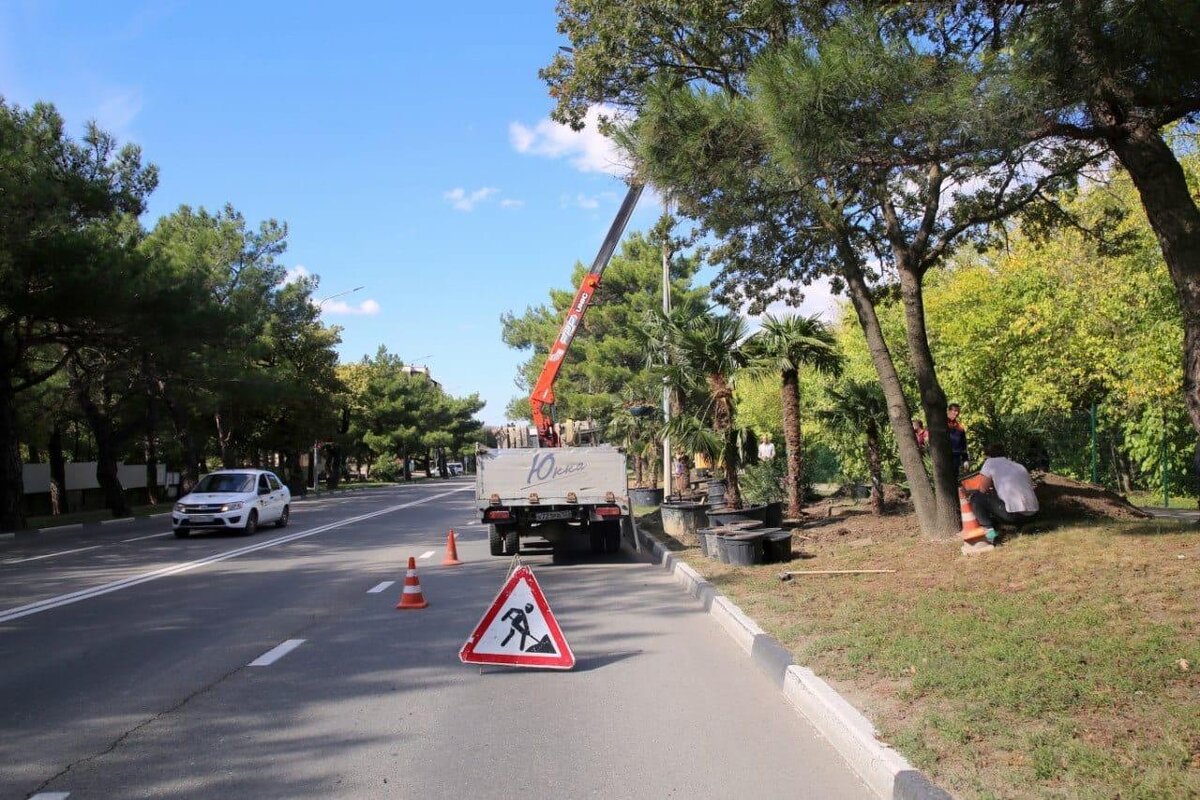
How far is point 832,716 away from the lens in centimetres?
589

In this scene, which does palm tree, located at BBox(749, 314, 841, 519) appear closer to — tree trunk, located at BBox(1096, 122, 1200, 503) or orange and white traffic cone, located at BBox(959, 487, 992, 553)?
orange and white traffic cone, located at BBox(959, 487, 992, 553)

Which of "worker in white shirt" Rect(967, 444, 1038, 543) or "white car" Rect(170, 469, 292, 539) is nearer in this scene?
"worker in white shirt" Rect(967, 444, 1038, 543)

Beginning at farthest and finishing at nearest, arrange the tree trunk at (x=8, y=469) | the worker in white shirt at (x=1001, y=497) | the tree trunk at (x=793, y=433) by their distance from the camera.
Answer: the tree trunk at (x=8, y=469) → the tree trunk at (x=793, y=433) → the worker in white shirt at (x=1001, y=497)

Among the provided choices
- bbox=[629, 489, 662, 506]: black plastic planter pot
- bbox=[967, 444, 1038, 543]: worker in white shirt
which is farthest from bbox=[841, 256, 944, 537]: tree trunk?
bbox=[629, 489, 662, 506]: black plastic planter pot

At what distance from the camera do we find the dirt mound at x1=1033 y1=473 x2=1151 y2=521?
506 inches

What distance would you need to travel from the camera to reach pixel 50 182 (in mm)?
22109

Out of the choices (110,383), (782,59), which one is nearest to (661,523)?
(782,59)

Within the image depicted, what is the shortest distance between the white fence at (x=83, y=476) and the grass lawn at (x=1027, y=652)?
32.5 m

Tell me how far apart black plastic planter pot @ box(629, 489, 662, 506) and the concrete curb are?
18573mm

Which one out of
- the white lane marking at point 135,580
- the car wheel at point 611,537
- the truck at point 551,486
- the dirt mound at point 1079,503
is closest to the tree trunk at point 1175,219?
the dirt mound at point 1079,503

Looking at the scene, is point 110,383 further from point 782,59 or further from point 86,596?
point 782,59

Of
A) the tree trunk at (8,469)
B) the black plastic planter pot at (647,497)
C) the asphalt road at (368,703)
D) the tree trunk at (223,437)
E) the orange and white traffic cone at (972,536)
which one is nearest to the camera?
the asphalt road at (368,703)

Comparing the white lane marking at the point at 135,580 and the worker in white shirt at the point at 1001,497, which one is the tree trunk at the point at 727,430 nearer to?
the worker in white shirt at the point at 1001,497

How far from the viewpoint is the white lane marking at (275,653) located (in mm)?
7961
